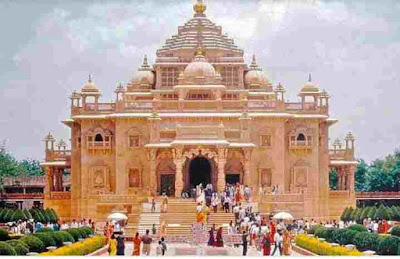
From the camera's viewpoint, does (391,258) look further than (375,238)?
No

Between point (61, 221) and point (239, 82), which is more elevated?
point (239, 82)

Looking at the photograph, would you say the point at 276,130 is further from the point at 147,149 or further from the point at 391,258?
the point at 391,258

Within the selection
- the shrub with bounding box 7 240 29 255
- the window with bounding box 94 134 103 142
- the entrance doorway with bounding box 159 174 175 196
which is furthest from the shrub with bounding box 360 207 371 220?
the shrub with bounding box 7 240 29 255

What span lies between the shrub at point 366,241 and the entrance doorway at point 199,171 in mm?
15785

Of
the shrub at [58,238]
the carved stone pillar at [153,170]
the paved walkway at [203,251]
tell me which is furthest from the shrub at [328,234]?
the carved stone pillar at [153,170]

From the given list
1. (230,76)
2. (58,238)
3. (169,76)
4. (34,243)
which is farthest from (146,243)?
(230,76)

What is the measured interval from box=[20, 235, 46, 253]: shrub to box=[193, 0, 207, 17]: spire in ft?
75.9

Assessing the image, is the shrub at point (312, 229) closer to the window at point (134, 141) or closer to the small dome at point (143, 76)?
the window at point (134, 141)

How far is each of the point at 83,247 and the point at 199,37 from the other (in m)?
20.2

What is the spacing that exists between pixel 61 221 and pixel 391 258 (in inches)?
877

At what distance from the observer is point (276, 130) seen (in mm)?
50594

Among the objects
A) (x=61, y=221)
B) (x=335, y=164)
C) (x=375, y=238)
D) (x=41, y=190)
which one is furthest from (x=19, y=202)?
(x=375, y=238)

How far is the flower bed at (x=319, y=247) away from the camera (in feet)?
107

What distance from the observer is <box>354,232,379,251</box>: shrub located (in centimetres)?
3356
